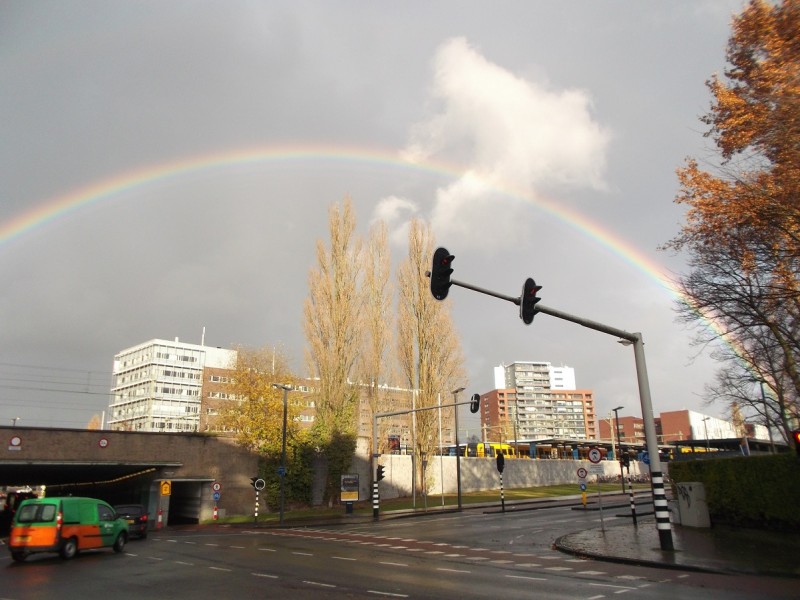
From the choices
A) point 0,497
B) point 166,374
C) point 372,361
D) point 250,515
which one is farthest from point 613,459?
point 166,374

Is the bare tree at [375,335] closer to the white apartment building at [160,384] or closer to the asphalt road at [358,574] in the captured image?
the asphalt road at [358,574]

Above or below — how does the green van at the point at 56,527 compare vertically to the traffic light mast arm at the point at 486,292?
below

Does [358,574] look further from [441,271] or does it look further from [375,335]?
[375,335]

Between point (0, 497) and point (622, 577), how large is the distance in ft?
223

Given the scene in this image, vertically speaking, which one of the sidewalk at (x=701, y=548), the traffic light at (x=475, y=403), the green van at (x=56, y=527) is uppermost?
the traffic light at (x=475, y=403)

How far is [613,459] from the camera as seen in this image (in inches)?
3467

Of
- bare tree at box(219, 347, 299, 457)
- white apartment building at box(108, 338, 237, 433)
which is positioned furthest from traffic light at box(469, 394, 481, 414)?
white apartment building at box(108, 338, 237, 433)

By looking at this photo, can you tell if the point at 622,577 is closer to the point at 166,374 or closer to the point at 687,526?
the point at 687,526

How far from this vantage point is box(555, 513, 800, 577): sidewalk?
535 inches

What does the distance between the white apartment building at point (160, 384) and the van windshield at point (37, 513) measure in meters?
115

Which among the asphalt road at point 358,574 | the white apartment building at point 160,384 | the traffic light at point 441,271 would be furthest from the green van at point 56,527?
the white apartment building at point 160,384

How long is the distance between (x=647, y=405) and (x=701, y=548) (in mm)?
4328

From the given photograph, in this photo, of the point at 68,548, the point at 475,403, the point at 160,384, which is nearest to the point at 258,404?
the point at 475,403

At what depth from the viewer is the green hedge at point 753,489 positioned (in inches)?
823
